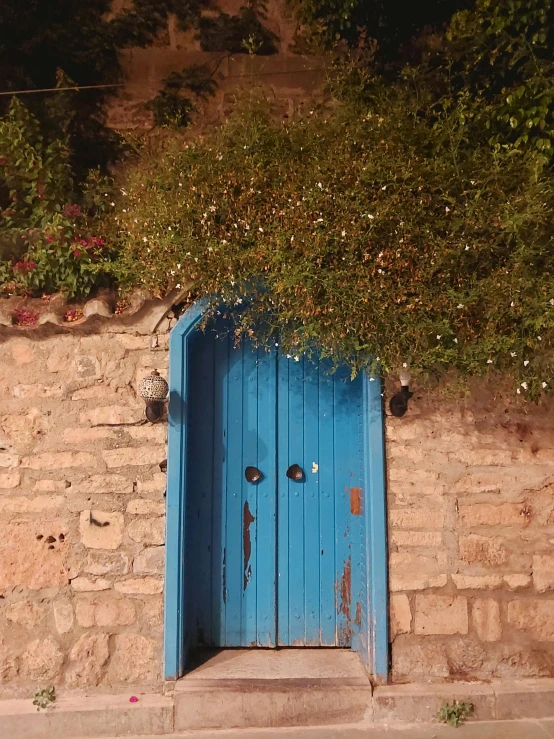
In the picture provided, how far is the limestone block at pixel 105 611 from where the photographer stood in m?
3.23

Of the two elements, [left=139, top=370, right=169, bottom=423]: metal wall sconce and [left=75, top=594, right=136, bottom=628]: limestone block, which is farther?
[left=75, top=594, right=136, bottom=628]: limestone block

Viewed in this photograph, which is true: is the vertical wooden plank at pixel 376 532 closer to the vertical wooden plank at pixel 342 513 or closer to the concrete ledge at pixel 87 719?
the vertical wooden plank at pixel 342 513

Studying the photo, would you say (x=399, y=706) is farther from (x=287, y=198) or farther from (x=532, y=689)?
(x=287, y=198)

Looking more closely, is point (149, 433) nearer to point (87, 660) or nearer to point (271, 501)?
point (271, 501)

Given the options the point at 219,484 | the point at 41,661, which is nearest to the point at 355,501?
the point at 219,484

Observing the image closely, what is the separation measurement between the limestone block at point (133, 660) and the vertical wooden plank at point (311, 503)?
3.54 ft

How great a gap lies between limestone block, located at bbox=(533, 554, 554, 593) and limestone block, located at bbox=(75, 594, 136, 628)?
270 centimetres

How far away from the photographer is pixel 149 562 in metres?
3.26

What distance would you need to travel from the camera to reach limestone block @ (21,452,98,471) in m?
3.33

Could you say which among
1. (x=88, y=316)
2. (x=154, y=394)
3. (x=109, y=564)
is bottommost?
(x=109, y=564)

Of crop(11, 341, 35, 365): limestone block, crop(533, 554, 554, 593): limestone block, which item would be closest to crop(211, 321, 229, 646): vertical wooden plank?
crop(11, 341, 35, 365): limestone block

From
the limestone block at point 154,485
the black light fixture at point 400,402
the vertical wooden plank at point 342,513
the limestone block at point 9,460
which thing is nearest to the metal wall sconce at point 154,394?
the limestone block at point 154,485

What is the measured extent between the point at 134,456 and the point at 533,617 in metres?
2.90

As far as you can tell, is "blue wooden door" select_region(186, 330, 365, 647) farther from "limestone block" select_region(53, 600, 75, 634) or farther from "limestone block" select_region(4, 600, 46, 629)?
"limestone block" select_region(4, 600, 46, 629)
